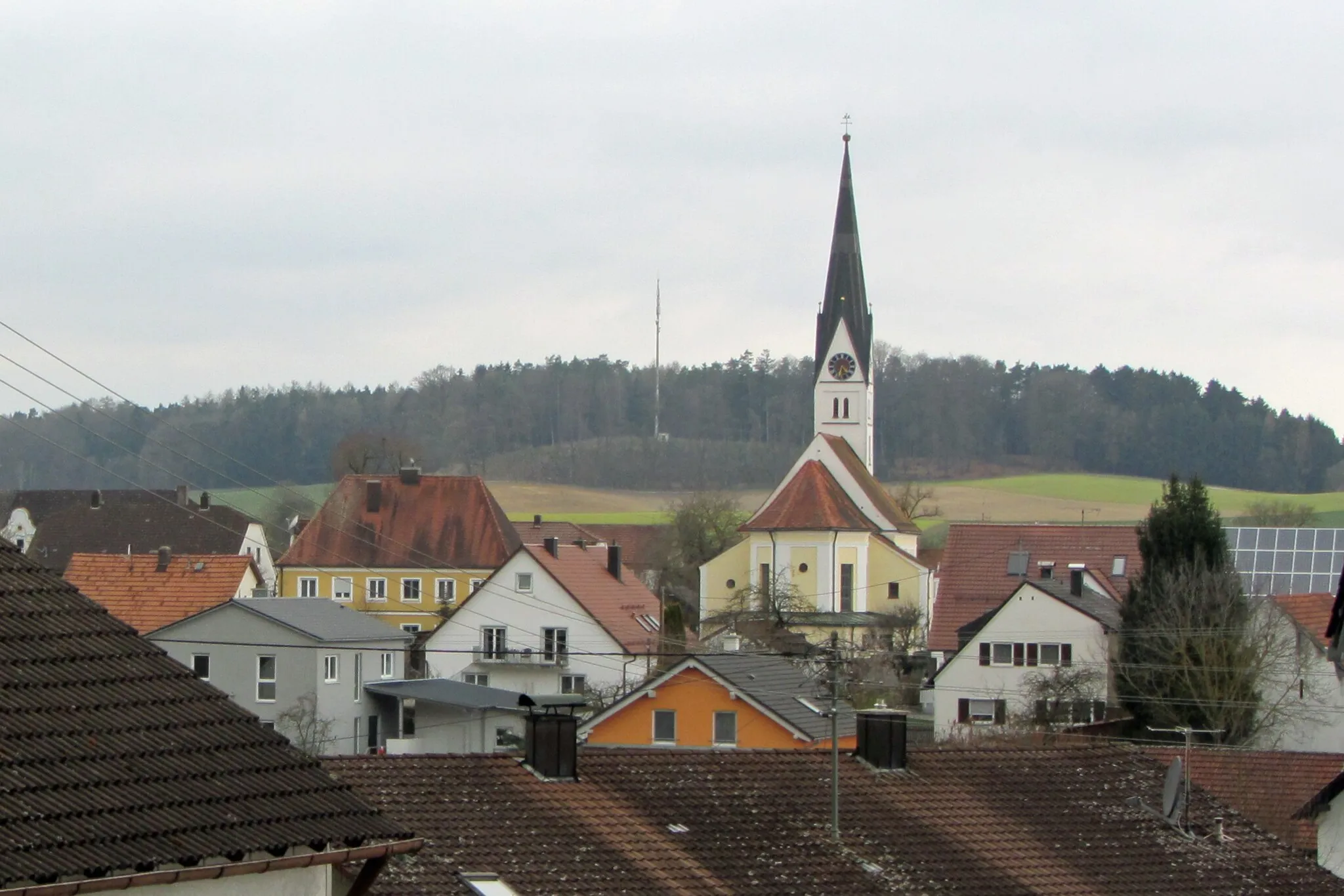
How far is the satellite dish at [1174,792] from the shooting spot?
68.4ft

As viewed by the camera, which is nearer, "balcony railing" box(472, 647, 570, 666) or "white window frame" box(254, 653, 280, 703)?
"white window frame" box(254, 653, 280, 703)

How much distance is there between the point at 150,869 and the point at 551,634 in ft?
154

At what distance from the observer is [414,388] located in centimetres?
14650

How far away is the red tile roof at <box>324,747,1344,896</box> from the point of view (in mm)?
17438

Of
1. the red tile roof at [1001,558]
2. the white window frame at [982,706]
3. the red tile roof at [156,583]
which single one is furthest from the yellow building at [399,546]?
the white window frame at [982,706]

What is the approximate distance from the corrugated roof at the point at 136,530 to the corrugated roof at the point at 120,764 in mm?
77162

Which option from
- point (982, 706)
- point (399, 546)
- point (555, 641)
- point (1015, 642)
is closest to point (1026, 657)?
point (1015, 642)

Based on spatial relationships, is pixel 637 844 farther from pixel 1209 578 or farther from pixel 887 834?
pixel 1209 578

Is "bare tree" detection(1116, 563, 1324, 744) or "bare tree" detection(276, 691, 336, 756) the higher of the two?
"bare tree" detection(1116, 563, 1324, 744)

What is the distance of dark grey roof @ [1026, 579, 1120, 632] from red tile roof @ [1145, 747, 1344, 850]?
1915cm

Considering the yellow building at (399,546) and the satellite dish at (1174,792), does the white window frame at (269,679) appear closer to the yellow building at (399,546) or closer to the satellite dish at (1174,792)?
the yellow building at (399,546)

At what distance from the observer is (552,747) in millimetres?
19328

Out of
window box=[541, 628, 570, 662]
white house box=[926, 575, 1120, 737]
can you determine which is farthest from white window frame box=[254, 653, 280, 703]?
white house box=[926, 575, 1120, 737]

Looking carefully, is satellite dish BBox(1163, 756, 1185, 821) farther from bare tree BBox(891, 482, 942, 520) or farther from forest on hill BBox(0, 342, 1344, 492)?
forest on hill BBox(0, 342, 1344, 492)
